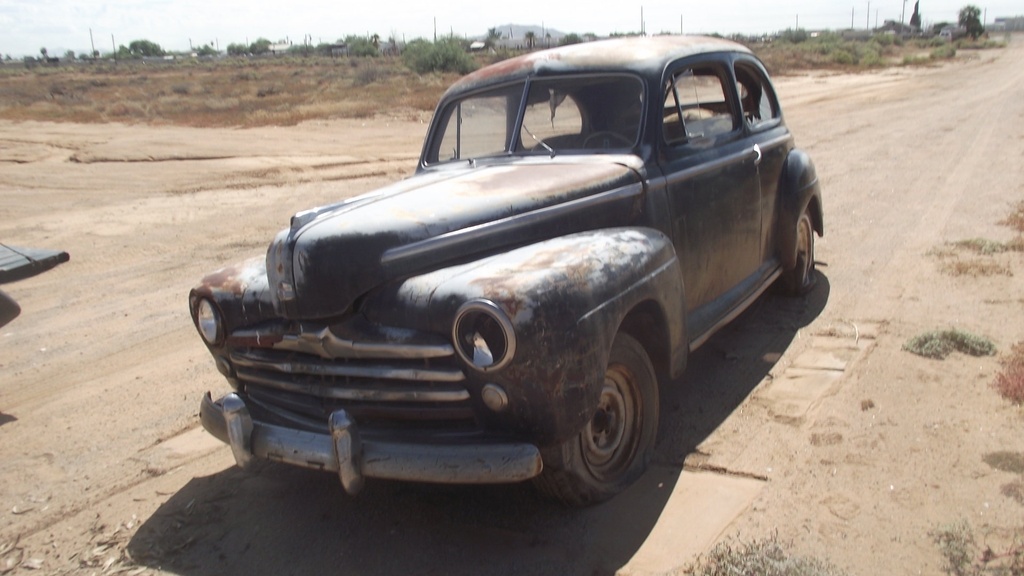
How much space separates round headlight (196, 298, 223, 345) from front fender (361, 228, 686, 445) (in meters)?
0.83

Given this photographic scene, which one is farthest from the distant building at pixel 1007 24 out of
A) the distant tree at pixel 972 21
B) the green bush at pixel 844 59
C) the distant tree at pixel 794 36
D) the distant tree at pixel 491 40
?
the green bush at pixel 844 59

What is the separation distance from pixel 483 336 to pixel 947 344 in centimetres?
331

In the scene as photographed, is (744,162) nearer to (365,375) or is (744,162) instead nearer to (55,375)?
(365,375)

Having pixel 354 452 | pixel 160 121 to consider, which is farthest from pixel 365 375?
pixel 160 121

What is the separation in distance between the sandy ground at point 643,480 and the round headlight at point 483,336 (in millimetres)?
795

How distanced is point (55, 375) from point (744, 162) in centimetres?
434

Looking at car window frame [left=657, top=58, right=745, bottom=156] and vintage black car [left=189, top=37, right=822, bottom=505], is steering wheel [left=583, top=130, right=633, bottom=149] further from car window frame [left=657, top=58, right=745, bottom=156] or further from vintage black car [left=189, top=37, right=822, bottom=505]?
car window frame [left=657, top=58, right=745, bottom=156]

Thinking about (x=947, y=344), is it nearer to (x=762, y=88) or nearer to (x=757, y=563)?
(x=762, y=88)

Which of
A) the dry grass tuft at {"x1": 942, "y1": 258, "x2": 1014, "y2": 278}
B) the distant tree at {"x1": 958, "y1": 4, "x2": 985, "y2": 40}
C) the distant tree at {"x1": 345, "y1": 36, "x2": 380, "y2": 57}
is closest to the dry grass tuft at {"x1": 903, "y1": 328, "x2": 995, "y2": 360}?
the dry grass tuft at {"x1": 942, "y1": 258, "x2": 1014, "y2": 278}

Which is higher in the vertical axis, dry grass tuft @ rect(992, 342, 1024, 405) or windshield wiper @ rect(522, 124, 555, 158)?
windshield wiper @ rect(522, 124, 555, 158)

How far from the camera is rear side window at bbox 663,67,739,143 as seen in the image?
15.5ft

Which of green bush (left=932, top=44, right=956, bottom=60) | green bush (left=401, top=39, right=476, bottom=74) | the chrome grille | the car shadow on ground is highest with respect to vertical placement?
green bush (left=401, top=39, right=476, bottom=74)

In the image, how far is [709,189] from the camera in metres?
4.77

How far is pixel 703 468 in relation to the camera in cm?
396
